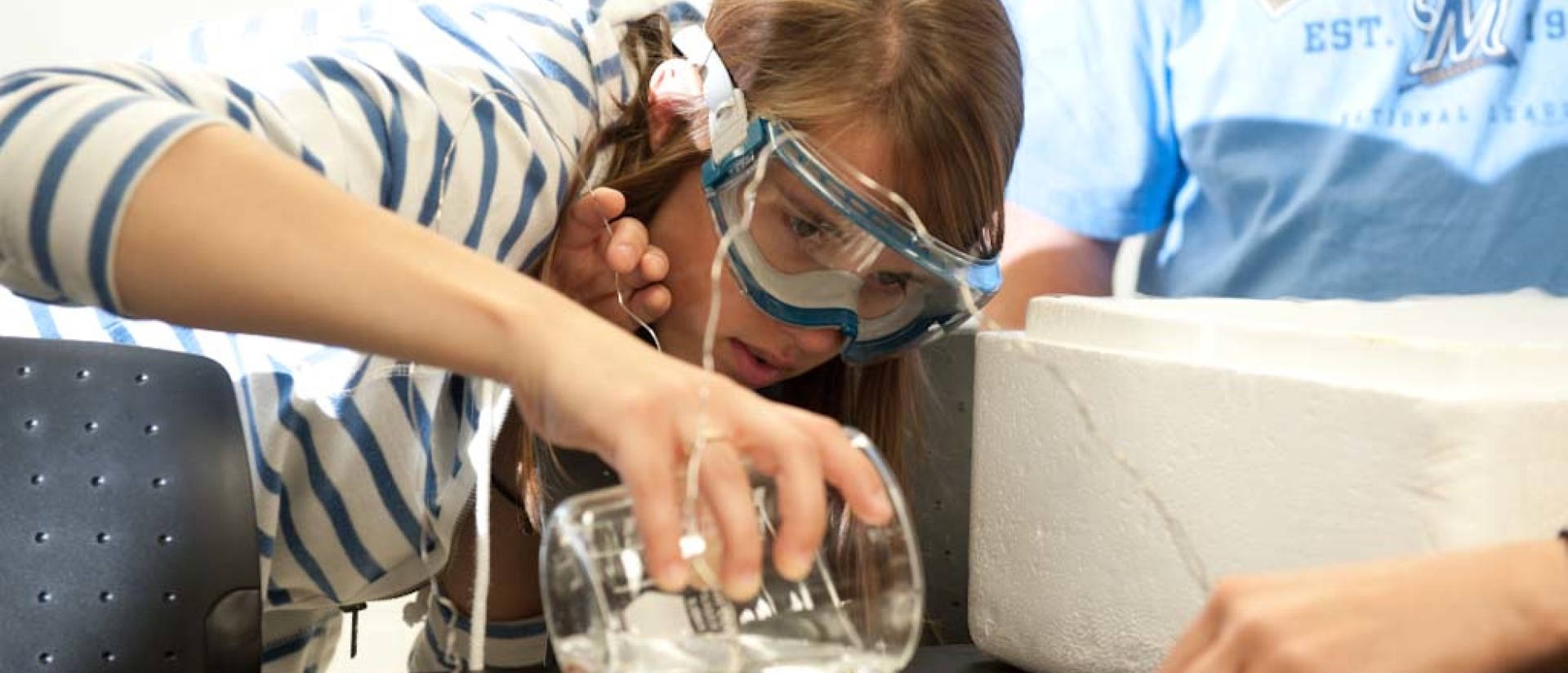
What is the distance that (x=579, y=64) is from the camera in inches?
42.7

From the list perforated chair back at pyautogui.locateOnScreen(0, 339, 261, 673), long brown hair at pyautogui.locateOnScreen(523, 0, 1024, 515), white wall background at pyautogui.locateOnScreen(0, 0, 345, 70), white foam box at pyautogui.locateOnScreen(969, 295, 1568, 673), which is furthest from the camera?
white wall background at pyautogui.locateOnScreen(0, 0, 345, 70)

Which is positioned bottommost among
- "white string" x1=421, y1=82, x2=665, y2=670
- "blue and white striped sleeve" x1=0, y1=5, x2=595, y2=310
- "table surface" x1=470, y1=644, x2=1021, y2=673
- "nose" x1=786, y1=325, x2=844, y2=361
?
"table surface" x1=470, y1=644, x2=1021, y2=673

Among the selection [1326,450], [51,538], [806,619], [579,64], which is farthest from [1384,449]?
[51,538]

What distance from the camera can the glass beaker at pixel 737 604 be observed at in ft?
2.20

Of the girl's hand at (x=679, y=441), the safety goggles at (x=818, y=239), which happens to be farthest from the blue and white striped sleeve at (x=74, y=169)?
the safety goggles at (x=818, y=239)

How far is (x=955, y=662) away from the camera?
40.1 inches

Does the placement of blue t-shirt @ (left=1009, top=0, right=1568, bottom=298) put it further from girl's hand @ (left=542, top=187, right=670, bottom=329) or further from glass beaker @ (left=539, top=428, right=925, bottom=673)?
glass beaker @ (left=539, top=428, right=925, bottom=673)

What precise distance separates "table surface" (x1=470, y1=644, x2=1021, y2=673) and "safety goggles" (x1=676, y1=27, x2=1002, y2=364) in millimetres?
223

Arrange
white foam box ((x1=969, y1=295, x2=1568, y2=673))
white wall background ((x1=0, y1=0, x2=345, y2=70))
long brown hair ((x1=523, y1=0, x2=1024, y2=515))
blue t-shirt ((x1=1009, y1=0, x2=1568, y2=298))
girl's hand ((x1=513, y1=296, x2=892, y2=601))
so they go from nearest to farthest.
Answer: girl's hand ((x1=513, y1=296, x2=892, y2=601)), white foam box ((x1=969, y1=295, x2=1568, y2=673)), long brown hair ((x1=523, y1=0, x2=1024, y2=515)), blue t-shirt ((x1=1009, y1=0, x2=1568, y2=298)), white wall background ((x1=0, y1=0, x2=345, y2=70))

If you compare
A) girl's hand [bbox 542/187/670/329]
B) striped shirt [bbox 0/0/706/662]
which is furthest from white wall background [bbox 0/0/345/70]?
girl's hand [bbox 542/187/670/329]

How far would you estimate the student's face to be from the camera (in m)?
1.13

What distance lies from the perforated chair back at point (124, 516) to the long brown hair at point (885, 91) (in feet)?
1.06

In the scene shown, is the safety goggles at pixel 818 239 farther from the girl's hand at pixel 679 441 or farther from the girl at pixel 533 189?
the girl's hand at pixel 679 441

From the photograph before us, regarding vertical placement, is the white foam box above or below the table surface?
above
